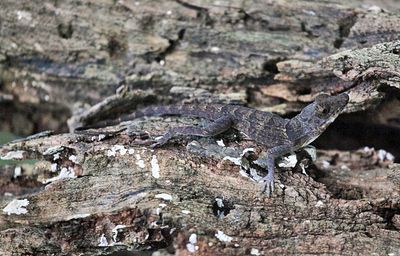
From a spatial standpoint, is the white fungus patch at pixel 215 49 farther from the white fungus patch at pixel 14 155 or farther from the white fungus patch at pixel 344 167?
the white fungus patch at pixel 14 155

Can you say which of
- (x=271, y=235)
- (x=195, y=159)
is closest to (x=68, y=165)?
(x=195, y=159)

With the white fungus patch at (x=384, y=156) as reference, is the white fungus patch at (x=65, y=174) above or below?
below

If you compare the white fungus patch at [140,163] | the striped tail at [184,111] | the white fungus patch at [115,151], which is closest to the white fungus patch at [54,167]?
the white fungus patch at [115,151]

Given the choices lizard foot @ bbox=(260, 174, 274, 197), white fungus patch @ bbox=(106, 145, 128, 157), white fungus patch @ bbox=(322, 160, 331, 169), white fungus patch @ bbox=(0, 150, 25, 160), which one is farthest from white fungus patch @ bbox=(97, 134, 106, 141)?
white fungus patch @ bbox=(322, 160, 331, 169)

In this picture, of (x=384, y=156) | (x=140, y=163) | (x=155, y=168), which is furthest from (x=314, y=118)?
(x=140, y=163)

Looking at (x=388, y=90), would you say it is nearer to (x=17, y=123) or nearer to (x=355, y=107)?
(x=355, y=107)
